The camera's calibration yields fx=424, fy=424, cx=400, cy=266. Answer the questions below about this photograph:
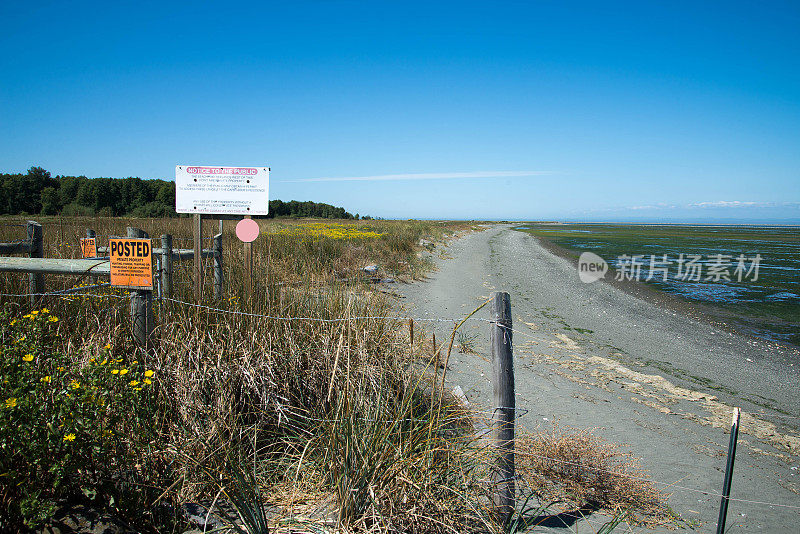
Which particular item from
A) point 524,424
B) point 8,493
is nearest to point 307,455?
point 8,493

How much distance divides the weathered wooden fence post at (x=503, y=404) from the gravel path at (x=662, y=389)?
621 mm

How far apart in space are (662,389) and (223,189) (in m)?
→ 6.98

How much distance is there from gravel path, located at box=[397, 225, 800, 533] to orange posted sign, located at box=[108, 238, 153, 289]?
373 centimetres

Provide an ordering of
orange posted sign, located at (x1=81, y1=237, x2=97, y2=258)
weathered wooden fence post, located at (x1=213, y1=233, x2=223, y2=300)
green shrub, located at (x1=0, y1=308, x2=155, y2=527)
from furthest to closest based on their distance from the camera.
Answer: orange posted sign, located at (x1=81, y1=237, x2=97, y2=258) < weathered wooden fence post, located at (x1=213, y1=233, x2=223, y2=300) < green shrub, located at (x1=0, y1=308, x2=155, y2=527)

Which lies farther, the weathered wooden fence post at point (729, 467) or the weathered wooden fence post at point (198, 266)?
the weathered wooden fence post at point (198, 266)

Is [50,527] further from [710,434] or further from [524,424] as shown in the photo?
[710,434]

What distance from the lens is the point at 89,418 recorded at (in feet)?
7.39

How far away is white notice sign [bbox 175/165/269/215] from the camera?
200 inches

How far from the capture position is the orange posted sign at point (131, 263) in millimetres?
3539

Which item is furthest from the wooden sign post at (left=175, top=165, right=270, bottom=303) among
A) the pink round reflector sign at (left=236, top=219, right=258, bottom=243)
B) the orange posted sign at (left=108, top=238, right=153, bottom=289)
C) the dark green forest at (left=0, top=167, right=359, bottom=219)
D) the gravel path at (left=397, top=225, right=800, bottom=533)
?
the dark green forest at (left=0, top=167, right=359, bottom=219)

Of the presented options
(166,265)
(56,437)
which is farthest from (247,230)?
(56,437)

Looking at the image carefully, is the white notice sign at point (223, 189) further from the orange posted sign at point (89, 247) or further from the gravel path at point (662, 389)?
the gravel path at point (662, 389)

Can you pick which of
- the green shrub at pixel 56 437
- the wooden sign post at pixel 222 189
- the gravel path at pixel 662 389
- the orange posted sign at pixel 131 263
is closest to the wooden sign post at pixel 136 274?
the orange posted sign at pixel 131 263

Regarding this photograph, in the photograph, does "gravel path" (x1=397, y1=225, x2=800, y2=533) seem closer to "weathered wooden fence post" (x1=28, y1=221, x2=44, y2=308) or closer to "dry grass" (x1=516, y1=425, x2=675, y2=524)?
"dry grass" (x1=516, y1=425, x2=675, y2=524)
